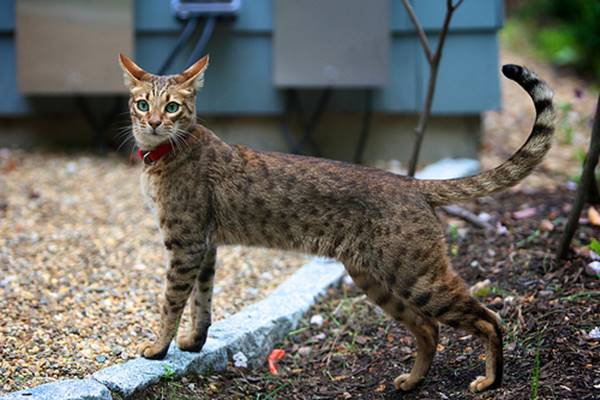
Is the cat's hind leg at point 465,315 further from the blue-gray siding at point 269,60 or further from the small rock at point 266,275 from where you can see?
the blue-gray siding at point 269,60

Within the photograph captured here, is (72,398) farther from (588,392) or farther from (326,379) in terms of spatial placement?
(588,392)

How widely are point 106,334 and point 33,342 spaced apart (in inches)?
14.9

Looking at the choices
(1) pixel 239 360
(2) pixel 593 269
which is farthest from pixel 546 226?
(1) pixel 239 360

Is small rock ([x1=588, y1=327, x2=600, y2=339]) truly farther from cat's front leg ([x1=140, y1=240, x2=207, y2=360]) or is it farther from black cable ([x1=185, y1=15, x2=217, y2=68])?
black cable ([x1=185, y1=15, x2=217, y2=68])

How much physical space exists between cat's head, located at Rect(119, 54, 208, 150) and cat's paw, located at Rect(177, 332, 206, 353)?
97 cm

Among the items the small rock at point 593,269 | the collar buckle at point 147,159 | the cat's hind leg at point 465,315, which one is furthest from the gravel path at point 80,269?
the small rock at point 593,269

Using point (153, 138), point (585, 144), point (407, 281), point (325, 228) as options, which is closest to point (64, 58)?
point (153, 138)

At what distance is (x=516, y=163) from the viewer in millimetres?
3375

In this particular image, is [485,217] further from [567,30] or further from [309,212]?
[567,30]

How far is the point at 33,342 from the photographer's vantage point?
3658 millimetres

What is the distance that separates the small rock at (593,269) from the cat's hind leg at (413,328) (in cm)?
99

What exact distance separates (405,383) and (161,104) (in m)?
1.79

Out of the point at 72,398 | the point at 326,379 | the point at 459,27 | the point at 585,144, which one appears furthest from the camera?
the point at 585,144

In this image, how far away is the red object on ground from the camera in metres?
3.95
